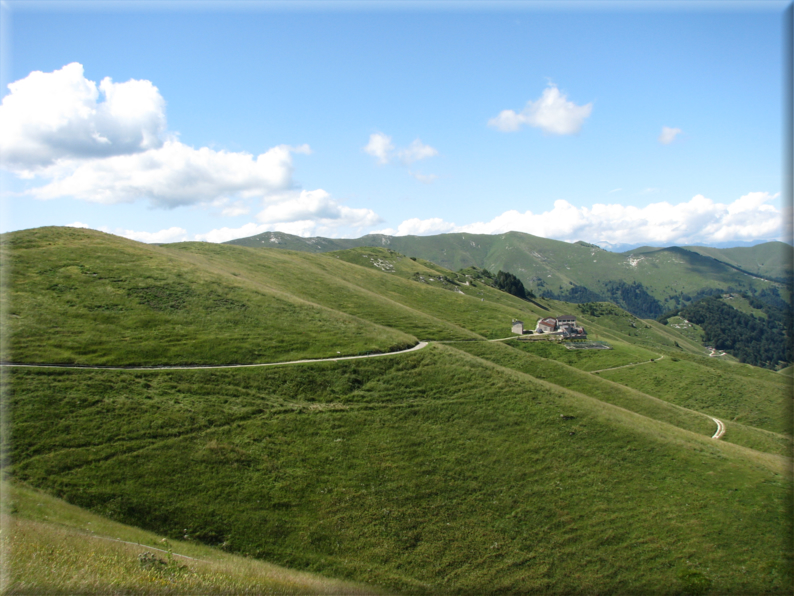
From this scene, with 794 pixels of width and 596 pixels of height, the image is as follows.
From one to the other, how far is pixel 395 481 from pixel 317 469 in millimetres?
6811

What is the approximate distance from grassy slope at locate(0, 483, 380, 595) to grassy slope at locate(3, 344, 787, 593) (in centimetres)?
190

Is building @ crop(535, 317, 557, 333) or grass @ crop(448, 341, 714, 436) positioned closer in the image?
grass @ crop(448, 341, 714, 436)

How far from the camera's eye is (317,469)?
114 feet

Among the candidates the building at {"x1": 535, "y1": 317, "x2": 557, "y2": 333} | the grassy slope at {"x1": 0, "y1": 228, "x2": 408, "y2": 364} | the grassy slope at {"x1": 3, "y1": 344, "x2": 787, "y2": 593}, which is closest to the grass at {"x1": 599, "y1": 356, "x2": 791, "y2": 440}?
the building at {"x1": 535, "y1": 317, "x2": 557, "y2": 333}

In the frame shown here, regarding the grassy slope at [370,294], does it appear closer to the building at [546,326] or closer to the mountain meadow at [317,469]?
the building at [546,326]

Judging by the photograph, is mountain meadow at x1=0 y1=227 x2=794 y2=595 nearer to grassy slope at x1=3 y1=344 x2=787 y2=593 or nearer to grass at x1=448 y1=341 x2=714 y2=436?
grassy slope at x1=3 y1=344 x2=787 y2=593

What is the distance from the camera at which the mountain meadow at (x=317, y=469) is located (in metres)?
25.4

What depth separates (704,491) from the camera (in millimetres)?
40031

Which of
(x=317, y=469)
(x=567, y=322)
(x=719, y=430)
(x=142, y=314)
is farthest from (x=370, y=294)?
(x=317, y=469)

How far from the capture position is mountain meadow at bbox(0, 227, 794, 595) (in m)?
25.4

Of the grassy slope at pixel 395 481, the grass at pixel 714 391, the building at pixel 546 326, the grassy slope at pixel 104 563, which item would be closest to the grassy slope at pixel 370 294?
the building at pixel 546 326

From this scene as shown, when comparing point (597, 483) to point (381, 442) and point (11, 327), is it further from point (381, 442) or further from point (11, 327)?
point (11, 327)

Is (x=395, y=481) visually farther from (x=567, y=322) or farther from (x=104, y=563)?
(x=567, y=322)

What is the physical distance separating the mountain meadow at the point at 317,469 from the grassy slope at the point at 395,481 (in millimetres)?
166
